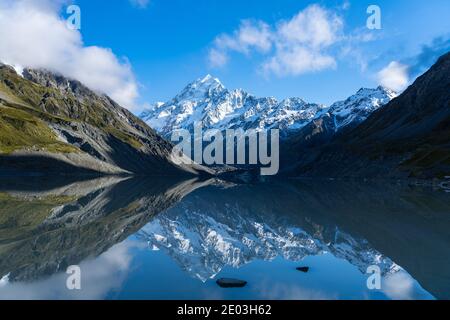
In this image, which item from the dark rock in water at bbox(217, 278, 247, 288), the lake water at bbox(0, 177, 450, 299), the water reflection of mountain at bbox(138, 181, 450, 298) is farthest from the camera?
the water reflection of mountain at bbox(138, 181, 450, 298)

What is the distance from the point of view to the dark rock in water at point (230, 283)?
2472cm

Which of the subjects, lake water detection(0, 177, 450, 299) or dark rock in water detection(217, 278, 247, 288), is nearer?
lake water detection(0, 177, 450, 299)

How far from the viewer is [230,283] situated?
2491 centimetres

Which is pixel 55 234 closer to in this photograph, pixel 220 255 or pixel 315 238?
pixel 220 255

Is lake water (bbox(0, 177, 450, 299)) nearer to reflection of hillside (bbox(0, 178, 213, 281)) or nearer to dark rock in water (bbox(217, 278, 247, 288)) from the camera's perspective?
reflection of hillside (bbox(0, 178, 213, 281))

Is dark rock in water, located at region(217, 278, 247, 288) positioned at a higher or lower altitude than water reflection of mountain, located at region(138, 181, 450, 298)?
lower

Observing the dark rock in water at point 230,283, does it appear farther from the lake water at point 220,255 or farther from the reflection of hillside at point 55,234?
the reflection of hillside at point 55,234

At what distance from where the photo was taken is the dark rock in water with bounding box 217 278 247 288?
973 inches

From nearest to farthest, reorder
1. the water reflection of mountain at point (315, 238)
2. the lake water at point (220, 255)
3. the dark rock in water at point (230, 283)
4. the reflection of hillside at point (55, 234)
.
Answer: the lake water at point (220, 255), the dark rock in water at point (230, 283), the reflection of hillside at point (55, 234), the water reflection of mountain at point (315, 238)

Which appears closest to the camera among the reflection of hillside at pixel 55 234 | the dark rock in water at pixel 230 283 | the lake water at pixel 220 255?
the lake water at pixel 220 255

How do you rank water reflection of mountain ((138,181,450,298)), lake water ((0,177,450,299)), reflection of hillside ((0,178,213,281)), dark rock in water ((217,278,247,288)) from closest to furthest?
lake water ((0,177,450,299))
dark rock in water ((217,278,247,288))
reflection of hillside ((0,178,213,281))
water reflection of mountain ((138,181,450,298))

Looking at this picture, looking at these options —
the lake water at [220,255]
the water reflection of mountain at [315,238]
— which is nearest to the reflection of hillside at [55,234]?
the lake water at [220,255]

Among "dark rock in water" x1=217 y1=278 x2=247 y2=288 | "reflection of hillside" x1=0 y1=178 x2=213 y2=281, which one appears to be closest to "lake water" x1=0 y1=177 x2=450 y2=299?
"reflection of hillside" x1=0 y1=178 x2=213 y2=281

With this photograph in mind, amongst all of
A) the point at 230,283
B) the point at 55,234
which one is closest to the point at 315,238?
the point at 230,283
